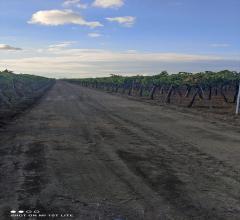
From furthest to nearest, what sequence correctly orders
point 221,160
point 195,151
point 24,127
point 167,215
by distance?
point 24,127 → point 195,151 → point 221,160 → point 167,215

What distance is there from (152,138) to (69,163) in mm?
5616

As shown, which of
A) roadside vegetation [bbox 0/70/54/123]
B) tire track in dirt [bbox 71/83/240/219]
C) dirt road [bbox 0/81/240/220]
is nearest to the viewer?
dirt road [bbox 0/81/240/220]

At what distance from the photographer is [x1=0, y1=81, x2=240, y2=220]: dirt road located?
7.57 metres

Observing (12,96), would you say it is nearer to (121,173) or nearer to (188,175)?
(121,173)

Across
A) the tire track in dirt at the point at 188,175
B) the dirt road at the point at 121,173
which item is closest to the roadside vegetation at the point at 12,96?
the dirt road at the point at 121,173

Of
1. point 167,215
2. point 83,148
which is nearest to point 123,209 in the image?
point 167,215

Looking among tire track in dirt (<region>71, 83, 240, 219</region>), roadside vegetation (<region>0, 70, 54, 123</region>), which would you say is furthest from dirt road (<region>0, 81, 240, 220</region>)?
roadside vegetation (<region>0, 70, 54, 123</region>)

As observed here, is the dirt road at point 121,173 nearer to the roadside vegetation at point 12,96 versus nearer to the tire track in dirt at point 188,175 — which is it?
the tire track in dirt at point 188,175

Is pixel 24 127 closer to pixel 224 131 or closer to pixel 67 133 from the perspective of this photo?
pixel 67 133

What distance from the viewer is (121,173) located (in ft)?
33.4

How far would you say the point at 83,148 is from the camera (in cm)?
1370

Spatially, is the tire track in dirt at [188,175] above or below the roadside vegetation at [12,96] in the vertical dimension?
above

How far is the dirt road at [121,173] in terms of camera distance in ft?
24.8

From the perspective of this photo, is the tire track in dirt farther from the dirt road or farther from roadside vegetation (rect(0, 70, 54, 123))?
roadside vegetation (rect(0, 70, 54, 123))
